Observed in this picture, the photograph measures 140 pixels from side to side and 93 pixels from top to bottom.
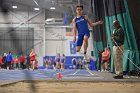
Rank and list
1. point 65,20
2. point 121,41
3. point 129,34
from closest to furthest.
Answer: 1. point 121,41
2. point 129,34
3. point 65,20

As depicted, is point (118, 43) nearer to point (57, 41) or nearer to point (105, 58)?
point (105, 58)

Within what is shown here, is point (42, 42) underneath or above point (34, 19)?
underneath

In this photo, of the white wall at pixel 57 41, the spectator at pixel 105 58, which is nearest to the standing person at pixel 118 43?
the spectator at pixel 105 58

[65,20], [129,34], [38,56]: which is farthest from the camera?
[38,56]

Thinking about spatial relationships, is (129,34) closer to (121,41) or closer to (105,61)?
(121,41)

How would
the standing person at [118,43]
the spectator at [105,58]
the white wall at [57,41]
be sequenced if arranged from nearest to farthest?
the standing person at [118,43] → the spectator at [105,58] → the white wall at [57,41]

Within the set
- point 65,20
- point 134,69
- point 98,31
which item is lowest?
point 134,69

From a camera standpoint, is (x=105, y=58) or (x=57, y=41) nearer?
(x=105, y=58)

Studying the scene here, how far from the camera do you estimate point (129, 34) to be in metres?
10.3

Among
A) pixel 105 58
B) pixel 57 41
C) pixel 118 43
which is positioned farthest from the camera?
pixel 57 41

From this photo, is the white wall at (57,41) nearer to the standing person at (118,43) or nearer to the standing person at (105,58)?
the standing person at (105,58)

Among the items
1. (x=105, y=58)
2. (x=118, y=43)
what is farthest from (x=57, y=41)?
(x=118, y=43)

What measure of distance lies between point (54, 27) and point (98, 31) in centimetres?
1336

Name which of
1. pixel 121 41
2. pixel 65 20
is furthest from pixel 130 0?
pixel 65 20
